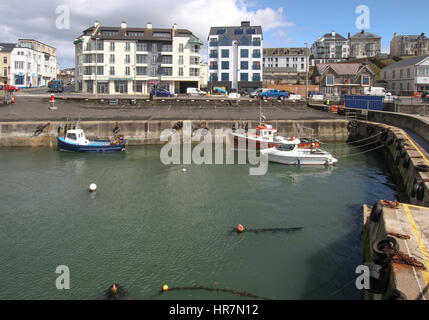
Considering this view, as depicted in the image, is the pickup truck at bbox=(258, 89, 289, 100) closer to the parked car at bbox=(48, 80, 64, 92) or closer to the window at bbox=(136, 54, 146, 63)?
the window at bbox=(136, 54, 146, 63)

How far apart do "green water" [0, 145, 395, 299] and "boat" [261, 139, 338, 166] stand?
1256 mm

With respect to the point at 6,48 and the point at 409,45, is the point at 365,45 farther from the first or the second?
the point at 6,48

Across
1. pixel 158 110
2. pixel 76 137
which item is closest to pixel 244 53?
pixel 158 110

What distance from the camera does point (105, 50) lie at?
71.9 metres

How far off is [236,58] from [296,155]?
64.2 metres

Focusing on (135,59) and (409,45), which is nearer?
(135,59)

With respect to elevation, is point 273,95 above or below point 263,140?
above

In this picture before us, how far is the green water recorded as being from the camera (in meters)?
11.9

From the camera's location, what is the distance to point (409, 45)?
142 meters

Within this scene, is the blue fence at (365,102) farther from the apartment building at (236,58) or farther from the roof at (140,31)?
the apartment building at (236,58)

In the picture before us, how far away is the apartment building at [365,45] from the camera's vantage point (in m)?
153

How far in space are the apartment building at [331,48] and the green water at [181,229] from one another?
13972cm
